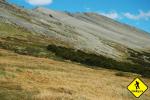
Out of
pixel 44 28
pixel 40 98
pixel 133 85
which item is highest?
pixel 44 28

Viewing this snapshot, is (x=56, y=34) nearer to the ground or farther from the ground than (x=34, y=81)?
farther from the ground

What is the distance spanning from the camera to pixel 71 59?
275 feet

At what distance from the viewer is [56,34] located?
131375mm

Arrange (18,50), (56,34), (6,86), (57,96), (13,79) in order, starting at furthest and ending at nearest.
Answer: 1. (56,34)
2. (18,50)
3. (13,79)
4. (6,86)
5. (57,96)

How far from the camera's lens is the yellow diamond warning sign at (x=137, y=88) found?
26188 mm

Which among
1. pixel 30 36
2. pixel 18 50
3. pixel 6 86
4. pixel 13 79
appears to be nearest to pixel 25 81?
pixel 13 79

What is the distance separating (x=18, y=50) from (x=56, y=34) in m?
51.2

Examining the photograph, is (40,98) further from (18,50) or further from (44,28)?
(44,28)

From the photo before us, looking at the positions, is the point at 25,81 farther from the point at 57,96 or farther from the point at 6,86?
the point at 57,96

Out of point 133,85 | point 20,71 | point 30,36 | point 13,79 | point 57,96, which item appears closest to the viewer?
point 133,85

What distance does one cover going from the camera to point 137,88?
26.3 metres

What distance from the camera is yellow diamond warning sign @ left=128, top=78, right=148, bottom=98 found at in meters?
26.2

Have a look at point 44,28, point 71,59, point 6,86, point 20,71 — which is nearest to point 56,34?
point 44,28

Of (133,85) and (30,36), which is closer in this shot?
(133,85)
